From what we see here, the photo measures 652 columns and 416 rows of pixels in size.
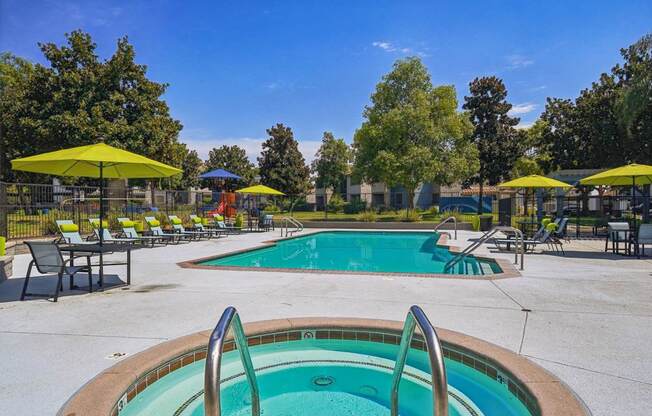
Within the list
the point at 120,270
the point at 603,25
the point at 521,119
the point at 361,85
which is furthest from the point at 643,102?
the point at 120,270

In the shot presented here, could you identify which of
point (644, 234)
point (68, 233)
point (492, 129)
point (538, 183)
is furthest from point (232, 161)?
point (644, 234)

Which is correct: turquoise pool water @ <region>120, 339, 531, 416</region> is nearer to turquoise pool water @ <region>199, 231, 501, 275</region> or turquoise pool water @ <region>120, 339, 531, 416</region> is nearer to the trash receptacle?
turquoise pool water @ <region>199, 231, 501, 275</region>

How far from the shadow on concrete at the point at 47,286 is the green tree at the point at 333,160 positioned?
41040 mm

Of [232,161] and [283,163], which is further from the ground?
[232,161]

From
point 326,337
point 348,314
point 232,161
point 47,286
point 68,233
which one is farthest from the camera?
point 232,161

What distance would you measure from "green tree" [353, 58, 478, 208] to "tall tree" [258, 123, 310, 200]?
15488mm

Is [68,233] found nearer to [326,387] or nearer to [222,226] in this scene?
[222,226]

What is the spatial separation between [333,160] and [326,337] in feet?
146

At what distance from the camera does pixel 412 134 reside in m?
26.1

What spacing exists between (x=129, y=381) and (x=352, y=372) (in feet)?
6.53

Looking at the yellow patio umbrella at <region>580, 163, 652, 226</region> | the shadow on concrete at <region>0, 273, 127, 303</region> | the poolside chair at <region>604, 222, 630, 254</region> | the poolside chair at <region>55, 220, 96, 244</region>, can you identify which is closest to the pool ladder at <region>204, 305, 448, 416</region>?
the shadow on concrete at <region>0, 273, 127, 303</region>

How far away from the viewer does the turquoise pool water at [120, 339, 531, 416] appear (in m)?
3.26

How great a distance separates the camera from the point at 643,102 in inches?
740

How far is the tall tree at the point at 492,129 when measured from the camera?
34.4 meters
